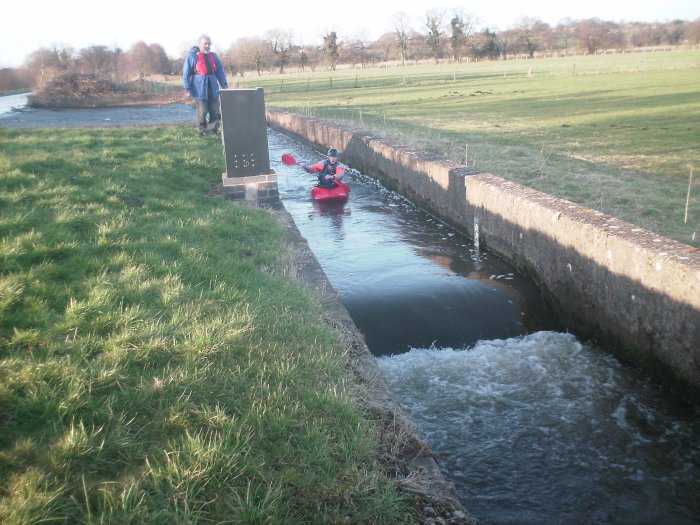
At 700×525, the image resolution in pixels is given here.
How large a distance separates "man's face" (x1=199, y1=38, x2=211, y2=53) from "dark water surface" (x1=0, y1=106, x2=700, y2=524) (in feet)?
18.8

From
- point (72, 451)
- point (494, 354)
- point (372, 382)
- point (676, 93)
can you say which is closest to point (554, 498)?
point (372, 382)

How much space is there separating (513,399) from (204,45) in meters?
9.86

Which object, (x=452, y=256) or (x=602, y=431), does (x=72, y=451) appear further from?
(x=452, y=256)

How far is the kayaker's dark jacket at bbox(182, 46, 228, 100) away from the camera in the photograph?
1241 centimetres

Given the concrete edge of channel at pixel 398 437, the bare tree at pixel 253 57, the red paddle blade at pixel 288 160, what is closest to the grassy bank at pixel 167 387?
the concrete edge of channel at pixel 398 437

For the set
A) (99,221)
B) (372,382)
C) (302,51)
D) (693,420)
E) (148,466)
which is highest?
(302,51)

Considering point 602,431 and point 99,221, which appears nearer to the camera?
point 602,431

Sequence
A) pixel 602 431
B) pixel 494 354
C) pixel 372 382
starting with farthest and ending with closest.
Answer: pixel 494 354, pixel 602 431, pixel 372 382

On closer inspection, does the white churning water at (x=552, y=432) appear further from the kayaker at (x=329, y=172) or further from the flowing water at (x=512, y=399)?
the kayaker at (x=329, y=172)

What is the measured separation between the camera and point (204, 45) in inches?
480

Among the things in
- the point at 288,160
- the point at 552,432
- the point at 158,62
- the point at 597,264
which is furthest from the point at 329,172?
the point at 158,62

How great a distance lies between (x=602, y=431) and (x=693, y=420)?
0.83m

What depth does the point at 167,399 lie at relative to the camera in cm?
349

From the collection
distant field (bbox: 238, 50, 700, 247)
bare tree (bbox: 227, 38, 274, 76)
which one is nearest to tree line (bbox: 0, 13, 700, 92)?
bare tree (bbox: 227, 38, 274, 76)
